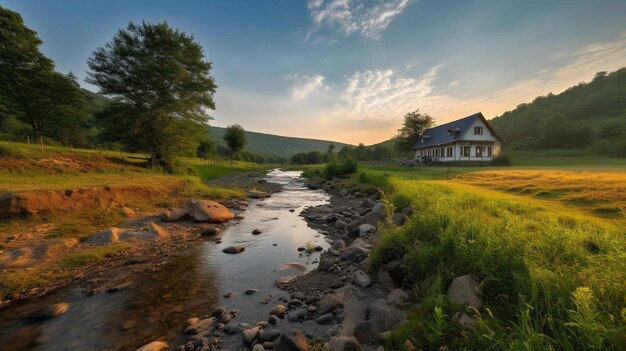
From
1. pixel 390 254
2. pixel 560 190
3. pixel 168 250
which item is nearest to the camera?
pixel 390 254

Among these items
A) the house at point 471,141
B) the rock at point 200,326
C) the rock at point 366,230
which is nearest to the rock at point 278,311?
the rock at point 200,326

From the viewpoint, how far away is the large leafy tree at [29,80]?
30062 mm

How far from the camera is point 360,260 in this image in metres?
8.52

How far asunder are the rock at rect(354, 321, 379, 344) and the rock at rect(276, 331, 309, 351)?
99cm

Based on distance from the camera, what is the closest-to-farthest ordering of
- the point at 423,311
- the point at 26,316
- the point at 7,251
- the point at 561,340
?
the point at 561,340 < the point at 423,311 < the point at 26,316 < the point at 7,251

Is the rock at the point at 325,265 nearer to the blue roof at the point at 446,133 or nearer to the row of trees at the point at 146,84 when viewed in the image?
the row of trees at the point at 146,84

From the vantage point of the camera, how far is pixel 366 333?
474cm

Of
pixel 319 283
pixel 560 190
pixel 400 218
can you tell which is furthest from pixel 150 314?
pixel 560 190

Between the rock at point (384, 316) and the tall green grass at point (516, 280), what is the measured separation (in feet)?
1.57

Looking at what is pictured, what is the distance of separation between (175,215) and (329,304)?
37.4 feet

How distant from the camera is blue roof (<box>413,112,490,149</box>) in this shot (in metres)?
45.2

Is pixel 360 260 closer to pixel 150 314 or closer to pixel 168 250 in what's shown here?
pixel 150 314

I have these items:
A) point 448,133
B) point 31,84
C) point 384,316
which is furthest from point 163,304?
point 448,133

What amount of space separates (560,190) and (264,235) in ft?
48.9
